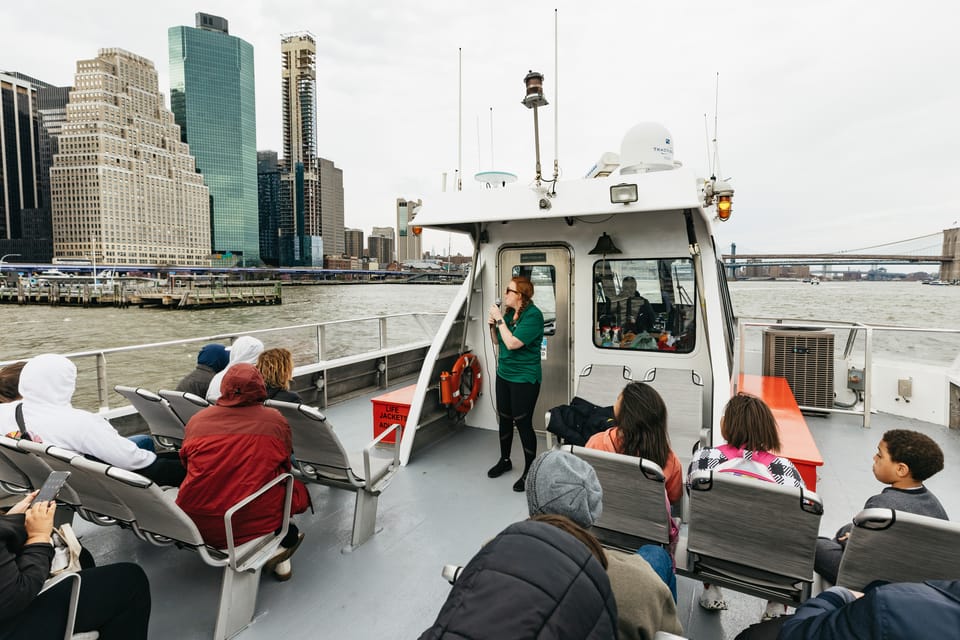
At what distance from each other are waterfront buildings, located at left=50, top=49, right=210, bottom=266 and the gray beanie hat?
108 metres

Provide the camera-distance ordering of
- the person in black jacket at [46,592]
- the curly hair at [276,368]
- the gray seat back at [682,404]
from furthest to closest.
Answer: the gray seat back at [682,404] < the curly hair at [276,368] < the person in black jacket at [46,592]

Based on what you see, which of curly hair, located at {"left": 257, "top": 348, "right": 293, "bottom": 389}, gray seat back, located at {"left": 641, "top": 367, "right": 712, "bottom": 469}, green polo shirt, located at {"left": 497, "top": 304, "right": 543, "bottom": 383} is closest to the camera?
curly hair, located at {"left": 257, "top": 348, "right": 293, "bottom": 389}

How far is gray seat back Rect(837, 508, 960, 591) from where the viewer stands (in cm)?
158

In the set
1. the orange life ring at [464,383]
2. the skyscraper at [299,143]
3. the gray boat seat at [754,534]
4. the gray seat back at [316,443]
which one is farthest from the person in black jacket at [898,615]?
the skyscraper at [299,143]

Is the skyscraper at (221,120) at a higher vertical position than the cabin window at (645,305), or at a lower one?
higher

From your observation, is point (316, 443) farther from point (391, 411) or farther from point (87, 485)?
point (391, 411)

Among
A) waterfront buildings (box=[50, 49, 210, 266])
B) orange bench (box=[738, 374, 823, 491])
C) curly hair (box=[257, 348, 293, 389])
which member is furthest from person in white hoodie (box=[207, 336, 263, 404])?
waterfront buildings (box=[50, 49, 210, 266])

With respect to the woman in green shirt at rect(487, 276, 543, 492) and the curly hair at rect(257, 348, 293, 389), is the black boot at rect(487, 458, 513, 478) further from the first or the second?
the curly hair at rect(257, 348, 293, 389)

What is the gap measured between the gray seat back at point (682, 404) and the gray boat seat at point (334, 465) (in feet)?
6.98

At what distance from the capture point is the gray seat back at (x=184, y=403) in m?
3.17

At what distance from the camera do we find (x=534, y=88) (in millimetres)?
3510

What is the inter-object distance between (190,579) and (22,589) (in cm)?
136

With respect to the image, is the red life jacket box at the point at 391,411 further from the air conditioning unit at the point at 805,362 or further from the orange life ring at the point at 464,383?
the air conditioning unit at the point at 805,362

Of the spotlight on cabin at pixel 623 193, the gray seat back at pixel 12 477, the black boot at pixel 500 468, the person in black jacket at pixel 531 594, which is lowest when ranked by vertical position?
the black boot at pixel 500 468
